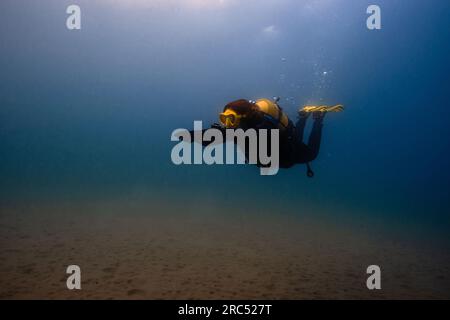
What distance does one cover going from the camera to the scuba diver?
4438mm

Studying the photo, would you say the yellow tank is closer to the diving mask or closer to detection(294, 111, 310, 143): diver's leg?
the diving mask

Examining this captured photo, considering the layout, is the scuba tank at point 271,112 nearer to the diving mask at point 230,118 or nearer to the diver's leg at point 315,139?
the diving mask at point 230,118

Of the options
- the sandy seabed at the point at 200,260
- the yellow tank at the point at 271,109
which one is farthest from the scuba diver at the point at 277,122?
the sandy seabed at the point at 200,260

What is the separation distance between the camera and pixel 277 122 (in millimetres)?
5184

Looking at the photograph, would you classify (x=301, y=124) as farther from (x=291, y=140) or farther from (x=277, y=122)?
(x=277, y=122)

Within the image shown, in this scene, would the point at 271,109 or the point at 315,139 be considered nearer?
the point at 271,109

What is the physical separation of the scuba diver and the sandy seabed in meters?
3.18

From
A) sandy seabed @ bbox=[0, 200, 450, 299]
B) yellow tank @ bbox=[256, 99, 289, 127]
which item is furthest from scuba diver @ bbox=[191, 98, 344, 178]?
sandy seabed @ bbox=[0, 200, 450, 299]

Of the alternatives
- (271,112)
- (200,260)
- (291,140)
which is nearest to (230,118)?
(271,112)

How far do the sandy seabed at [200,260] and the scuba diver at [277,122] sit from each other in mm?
3176

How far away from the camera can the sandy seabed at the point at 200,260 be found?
271 inches

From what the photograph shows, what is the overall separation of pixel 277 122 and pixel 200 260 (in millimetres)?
5541
